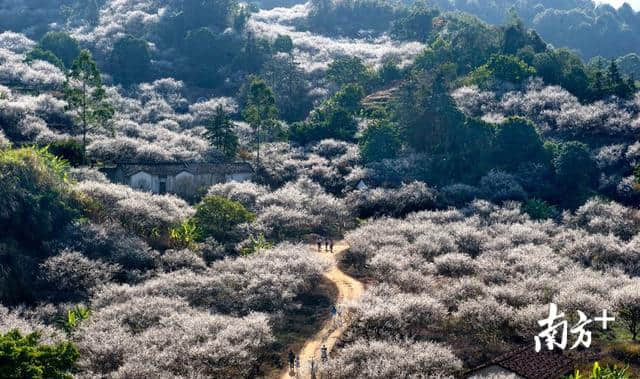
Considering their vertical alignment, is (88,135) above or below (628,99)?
below

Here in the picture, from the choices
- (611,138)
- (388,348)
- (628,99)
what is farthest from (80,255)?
(628,99)

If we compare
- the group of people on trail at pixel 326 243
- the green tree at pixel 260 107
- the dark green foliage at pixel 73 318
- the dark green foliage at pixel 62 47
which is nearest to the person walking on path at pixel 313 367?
the dark green foliage at pixel 73 318

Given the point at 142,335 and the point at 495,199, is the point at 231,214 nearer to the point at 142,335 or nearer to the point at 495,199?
the point at 142,335

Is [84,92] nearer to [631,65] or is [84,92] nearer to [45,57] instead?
[45,57]

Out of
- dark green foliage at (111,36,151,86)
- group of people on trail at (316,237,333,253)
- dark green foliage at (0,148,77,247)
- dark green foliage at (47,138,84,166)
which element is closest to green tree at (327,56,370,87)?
dark green foliage at (111,36,151,86)

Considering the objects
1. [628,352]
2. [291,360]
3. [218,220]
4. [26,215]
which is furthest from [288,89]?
[628,352]

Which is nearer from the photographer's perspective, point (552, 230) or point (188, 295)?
point (188, 295)
